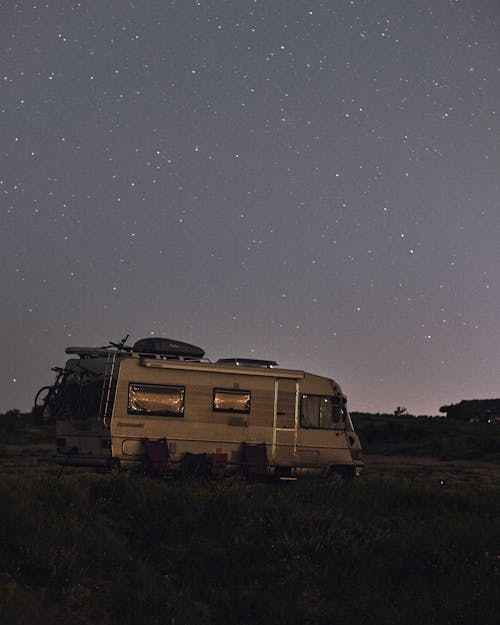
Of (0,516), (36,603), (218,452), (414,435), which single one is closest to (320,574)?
(36,603)

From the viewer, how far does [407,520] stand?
42.1ft

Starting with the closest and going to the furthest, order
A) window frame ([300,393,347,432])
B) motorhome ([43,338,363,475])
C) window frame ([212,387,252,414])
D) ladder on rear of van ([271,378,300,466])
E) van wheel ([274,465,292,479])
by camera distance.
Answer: motorhome ([43,338,363,475]) < window frame ([212,387,252,414]) < ladder on rear of van ([271,378,300,466]) < van wheel ([274,465,292,479]) < window frame ([300,393,347,432])

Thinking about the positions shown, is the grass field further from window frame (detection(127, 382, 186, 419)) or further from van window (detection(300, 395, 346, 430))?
van window (detection(300, 395, 346, 430))

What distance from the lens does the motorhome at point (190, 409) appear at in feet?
54.2

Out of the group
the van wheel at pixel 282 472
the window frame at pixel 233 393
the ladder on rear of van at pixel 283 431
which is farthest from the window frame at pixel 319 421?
the window frame at pixel 233 393

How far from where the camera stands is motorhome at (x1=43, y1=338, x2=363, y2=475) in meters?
16.5

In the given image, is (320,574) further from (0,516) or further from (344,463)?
(344,463)

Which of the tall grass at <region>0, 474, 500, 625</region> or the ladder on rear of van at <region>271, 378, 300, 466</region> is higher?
the ladder on rear of van at <region>271, 378, 300, 466</region>

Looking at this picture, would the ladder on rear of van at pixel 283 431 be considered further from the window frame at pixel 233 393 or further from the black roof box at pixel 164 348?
the black roof box at pixel 164 348

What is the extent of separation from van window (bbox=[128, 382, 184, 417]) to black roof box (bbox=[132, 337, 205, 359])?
3.08ft

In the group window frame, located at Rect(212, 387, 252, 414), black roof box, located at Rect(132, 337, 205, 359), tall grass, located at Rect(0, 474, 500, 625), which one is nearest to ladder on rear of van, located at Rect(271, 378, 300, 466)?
window frame, located at Rect(212, 387, 252, 414)

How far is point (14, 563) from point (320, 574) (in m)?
3.84

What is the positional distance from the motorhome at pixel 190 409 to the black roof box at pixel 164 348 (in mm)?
22

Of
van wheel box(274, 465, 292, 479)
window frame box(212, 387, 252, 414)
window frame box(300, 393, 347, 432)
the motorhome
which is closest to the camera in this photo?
the motorhome
